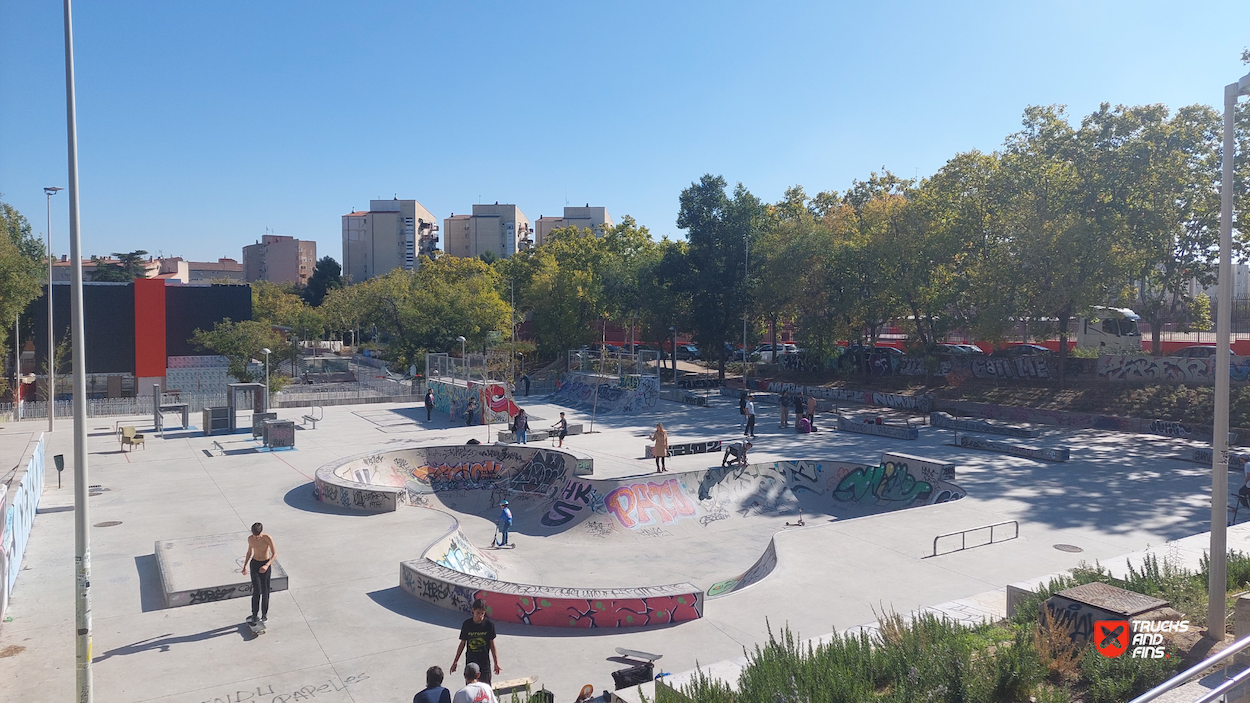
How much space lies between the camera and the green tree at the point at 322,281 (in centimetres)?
10544

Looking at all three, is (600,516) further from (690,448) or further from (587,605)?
(587,605)

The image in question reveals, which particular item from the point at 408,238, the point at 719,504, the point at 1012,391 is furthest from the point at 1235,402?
the point at 408,238

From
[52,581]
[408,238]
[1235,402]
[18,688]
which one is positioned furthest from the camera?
[408,238]

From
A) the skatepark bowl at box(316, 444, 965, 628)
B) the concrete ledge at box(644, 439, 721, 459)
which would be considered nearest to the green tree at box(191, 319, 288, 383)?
the skatepark bowl at box(316, 444, 965, 628)

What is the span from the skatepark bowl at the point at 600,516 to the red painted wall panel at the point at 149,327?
1394 inches

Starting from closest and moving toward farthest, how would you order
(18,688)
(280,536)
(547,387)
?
(18,688), (280,536), (547,387)

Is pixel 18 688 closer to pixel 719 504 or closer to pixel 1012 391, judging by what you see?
pixel 719 504

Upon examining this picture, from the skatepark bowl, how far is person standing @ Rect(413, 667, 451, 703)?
12.6 ft

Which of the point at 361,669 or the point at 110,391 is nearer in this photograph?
the point at 361,669

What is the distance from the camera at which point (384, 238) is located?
140 metres

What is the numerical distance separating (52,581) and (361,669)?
6.69 meters

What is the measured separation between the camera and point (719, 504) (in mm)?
19016

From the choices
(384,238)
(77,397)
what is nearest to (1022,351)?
(77,397)

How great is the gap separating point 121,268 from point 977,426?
102780 millimetres
